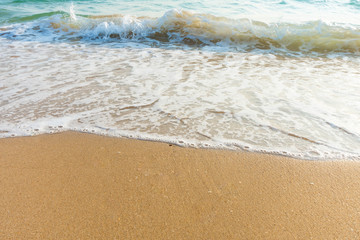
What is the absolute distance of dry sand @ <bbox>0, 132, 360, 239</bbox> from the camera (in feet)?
4.58

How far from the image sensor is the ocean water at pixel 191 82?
2.39m

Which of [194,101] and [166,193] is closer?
[166,193]

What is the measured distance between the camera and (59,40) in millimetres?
6805

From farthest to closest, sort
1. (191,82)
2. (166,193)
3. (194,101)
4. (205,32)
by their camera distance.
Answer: (205,32)
(191,82)
(194,101)
(166,193)

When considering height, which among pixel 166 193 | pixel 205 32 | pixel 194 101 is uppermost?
pixel 205 32

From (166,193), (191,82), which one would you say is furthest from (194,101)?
(166,193)

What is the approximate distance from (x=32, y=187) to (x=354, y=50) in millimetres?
7044

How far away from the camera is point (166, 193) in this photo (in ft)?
5.44

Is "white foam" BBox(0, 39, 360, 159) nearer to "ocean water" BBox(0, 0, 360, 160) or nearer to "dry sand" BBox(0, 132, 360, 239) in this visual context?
"ocean water" BBox(0, 0, 360, 160)

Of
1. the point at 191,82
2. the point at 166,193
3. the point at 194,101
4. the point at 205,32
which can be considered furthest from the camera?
the point at 205,32

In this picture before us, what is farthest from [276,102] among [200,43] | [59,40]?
[59,40]

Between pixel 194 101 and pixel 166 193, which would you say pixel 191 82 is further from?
pixel 166 193

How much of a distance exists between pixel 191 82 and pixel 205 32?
4074 mm

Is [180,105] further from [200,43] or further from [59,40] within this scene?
[59,40]
